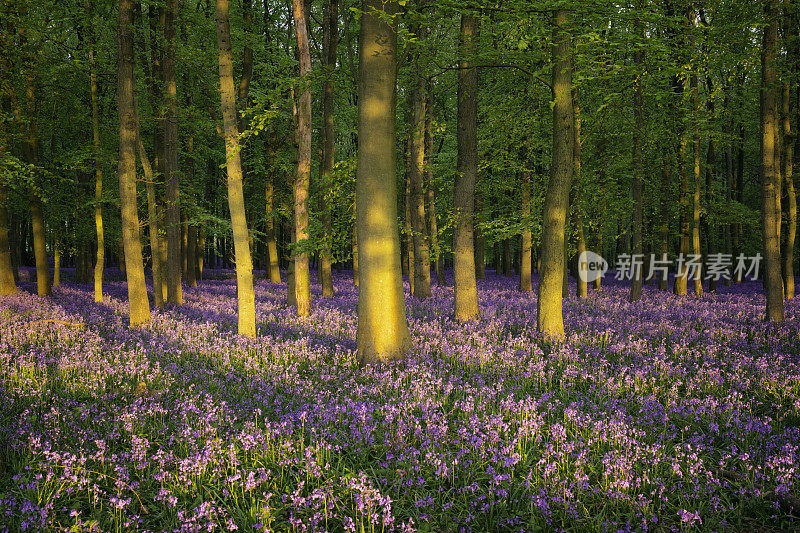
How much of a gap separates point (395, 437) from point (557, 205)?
6.90 m

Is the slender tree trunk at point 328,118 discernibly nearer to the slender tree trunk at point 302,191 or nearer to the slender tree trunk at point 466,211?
the slender tree trunk at point 302,191

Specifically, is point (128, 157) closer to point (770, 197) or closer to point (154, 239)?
point (154, 239)

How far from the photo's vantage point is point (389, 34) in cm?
713

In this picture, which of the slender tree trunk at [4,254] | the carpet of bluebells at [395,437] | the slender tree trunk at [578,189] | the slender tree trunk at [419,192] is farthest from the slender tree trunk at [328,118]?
the slender tree trunk at [4,254]

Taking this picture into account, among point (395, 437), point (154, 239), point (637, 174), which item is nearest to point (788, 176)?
point (637, 174)

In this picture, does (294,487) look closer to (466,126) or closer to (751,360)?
(751,360)

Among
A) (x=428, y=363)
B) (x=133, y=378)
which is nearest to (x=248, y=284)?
(x=133, y=378)

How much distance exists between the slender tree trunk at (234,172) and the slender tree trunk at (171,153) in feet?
16.7

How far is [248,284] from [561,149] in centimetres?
785

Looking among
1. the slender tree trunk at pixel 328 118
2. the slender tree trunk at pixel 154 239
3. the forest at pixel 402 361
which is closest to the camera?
the forest at pixel 402 361

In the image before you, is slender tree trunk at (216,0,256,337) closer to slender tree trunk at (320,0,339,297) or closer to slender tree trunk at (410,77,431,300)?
slender tree trunk at (320,0,339,297)

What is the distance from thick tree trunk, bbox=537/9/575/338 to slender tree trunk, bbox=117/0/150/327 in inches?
402

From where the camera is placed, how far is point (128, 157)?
1157 centimetres

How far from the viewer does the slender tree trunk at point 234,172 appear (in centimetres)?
959
